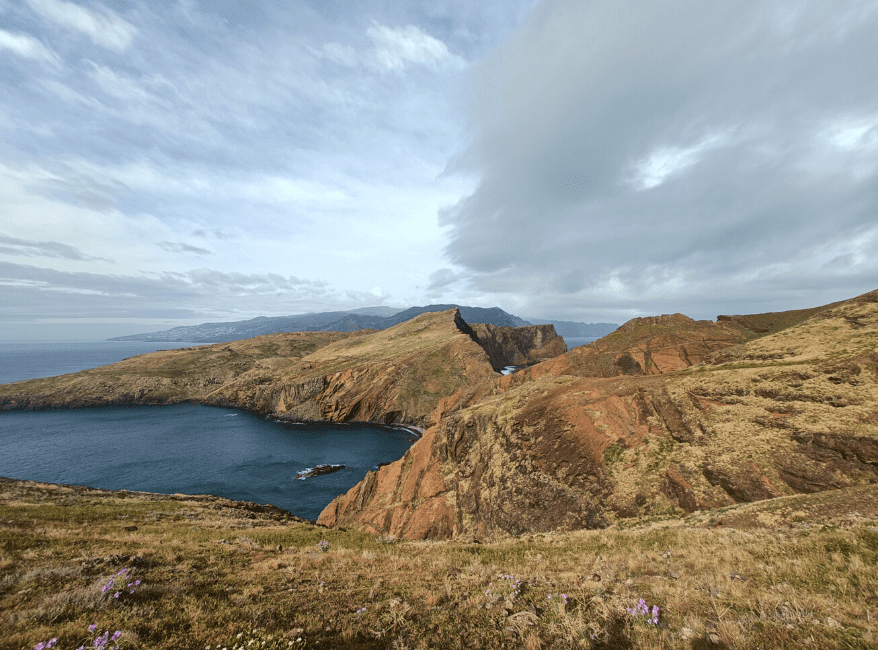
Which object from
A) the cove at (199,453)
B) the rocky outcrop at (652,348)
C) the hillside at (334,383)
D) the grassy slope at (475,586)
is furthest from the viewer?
the hillside at (334,383)

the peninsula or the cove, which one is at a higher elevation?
the peninsula

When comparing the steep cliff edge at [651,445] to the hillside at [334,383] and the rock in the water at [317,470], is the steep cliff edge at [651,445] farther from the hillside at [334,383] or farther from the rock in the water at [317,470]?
the hillside at [334,383]

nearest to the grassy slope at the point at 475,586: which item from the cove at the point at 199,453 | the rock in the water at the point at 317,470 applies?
the cove at the point at 199,453

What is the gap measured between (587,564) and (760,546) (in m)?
6.81

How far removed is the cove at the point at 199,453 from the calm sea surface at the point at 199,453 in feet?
0.72

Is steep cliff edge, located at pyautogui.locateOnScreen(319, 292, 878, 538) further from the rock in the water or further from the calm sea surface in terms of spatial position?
the rock in the water

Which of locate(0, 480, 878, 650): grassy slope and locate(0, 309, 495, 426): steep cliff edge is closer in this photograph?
locate(0, 480, 878, 650): grassy slope

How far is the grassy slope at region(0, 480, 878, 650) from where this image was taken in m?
7.47

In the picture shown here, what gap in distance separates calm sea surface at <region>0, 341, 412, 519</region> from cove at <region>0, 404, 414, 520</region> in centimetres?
22

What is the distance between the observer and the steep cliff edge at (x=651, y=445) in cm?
2350

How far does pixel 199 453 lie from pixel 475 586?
110809 millimetres

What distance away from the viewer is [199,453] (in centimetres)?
9375

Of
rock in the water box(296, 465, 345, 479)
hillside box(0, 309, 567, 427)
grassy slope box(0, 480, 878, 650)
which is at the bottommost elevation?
rock in the water box(296, 465, 345, 479)

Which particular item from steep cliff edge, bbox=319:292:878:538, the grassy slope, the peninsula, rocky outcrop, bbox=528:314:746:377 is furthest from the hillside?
the grassy slope
